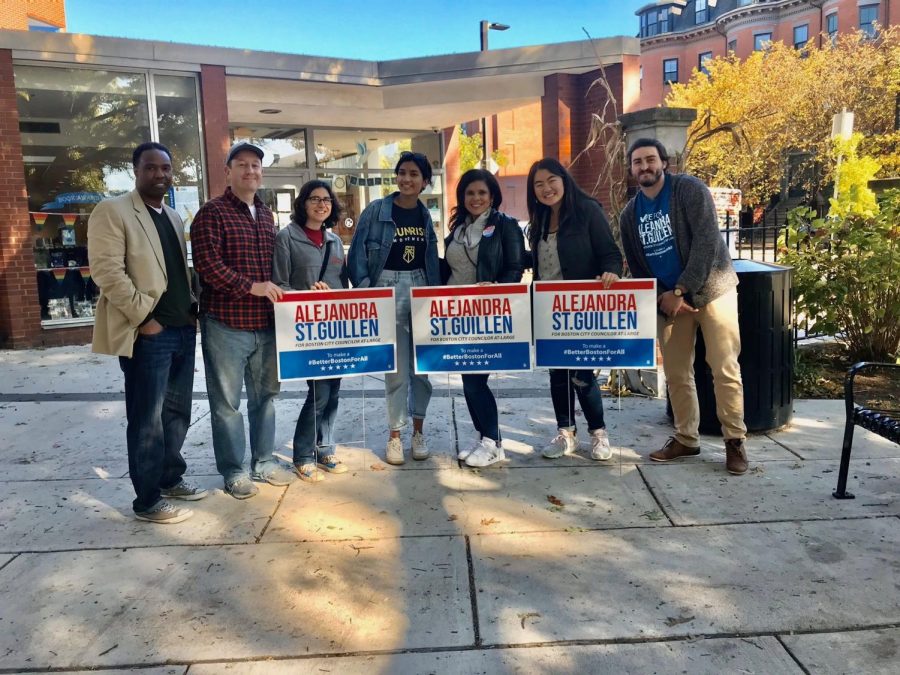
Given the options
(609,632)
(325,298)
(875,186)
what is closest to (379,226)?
(325,298)

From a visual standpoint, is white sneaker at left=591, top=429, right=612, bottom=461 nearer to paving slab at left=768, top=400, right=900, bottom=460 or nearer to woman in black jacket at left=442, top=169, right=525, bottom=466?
woman in black jacket at left=442, top=169, right=525, bottom=466

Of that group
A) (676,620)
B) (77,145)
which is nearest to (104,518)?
(676,620)

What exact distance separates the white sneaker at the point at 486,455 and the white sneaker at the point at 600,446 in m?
0.61

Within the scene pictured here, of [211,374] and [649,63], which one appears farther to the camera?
[649,63]

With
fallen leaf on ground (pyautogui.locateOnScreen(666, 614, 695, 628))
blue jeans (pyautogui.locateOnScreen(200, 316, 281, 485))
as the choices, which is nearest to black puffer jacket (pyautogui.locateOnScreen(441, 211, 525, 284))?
blue jeans (pyautogui.locateOnScreen(200, 316, 281, 485))

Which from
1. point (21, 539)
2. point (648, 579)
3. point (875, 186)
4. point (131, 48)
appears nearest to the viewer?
point (648, 579)

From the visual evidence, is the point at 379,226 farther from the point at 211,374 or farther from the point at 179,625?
the point at 179,625

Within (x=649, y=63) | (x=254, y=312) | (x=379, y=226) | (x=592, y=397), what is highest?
(x=649, y=63)

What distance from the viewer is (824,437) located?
5.14 metres

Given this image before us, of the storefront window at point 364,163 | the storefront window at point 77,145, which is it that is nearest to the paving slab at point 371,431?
the storefront window at point 77,145

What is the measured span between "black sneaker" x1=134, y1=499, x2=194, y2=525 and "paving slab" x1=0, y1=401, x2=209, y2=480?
0.95 metres

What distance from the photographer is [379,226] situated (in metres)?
4.58

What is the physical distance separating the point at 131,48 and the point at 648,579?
9914mm

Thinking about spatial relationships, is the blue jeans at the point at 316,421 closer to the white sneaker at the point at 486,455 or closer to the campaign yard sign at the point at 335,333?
the campaign yard sign at the point at 335,333
